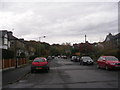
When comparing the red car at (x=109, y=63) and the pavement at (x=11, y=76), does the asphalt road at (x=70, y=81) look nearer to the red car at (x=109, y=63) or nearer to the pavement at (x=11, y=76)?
the pavement at (x=11, y=76)

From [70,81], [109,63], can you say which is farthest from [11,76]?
[109,63]

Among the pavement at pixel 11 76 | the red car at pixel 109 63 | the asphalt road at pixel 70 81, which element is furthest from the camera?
the red car at pixel 109 63

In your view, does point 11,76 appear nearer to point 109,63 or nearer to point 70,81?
point 70,81

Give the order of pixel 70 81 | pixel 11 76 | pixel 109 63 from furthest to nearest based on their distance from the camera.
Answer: pixel 109 63, pixel 11 76, pixel 70 81

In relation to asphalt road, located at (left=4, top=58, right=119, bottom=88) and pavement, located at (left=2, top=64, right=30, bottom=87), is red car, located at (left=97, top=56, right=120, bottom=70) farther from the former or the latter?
pavement, located at (left=2, top=64, right=30, bottom=87)

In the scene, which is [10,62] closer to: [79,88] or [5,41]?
[79,88]

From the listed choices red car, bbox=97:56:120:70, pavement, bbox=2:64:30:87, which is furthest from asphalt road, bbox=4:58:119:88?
A: red car, bbox=97:56:120:70

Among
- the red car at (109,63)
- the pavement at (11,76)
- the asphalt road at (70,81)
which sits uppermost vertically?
the red car at (109,63)

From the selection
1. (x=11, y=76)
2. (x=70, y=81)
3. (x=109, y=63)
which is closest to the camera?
(x=70, y=81)

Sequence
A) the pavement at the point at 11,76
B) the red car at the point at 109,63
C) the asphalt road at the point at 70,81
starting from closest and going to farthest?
the asphalt road at the point at 70,81, the pavement at the point at 11,76, the red car at the point at 109,63

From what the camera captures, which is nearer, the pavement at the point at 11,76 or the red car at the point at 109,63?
the pavement at the point at 11,76

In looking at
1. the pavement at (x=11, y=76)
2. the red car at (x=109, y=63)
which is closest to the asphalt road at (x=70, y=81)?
the pavement at (x=11, y=76)

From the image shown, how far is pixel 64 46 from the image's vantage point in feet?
488

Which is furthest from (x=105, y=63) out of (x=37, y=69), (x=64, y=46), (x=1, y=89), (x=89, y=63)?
(x=64, y=46)
